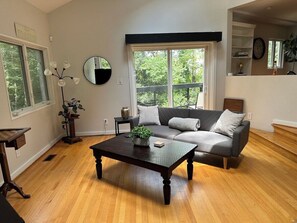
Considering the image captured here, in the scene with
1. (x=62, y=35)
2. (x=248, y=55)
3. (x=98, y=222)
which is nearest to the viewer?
(x=98, y=222)

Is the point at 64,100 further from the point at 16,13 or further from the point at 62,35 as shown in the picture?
the point at 16,13

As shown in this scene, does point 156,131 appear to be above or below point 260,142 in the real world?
above

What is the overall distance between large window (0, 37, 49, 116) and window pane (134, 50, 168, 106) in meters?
1.97

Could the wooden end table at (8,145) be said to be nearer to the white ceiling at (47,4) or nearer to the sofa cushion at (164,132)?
the sofa cushion at (164,132)

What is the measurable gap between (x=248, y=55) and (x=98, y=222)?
5203 mm

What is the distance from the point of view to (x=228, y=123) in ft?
9.58

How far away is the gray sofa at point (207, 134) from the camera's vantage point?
103 inches

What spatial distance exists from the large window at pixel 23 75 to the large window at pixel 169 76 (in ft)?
6.43

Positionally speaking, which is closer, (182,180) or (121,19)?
(182,180)

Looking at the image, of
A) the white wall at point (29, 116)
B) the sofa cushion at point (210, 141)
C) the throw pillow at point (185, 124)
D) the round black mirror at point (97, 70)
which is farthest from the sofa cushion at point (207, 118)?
Result: the white wall at point (29, 116)

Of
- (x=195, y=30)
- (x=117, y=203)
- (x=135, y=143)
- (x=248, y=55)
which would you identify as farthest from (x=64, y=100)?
(x=248, y=55)

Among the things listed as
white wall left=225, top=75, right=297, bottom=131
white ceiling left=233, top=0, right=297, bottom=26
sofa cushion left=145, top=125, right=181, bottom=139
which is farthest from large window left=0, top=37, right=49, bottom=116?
white ceiling left=233, top=0, right=297, bottom=26

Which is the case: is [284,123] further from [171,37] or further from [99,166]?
[99,166]

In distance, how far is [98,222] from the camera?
1.82m
